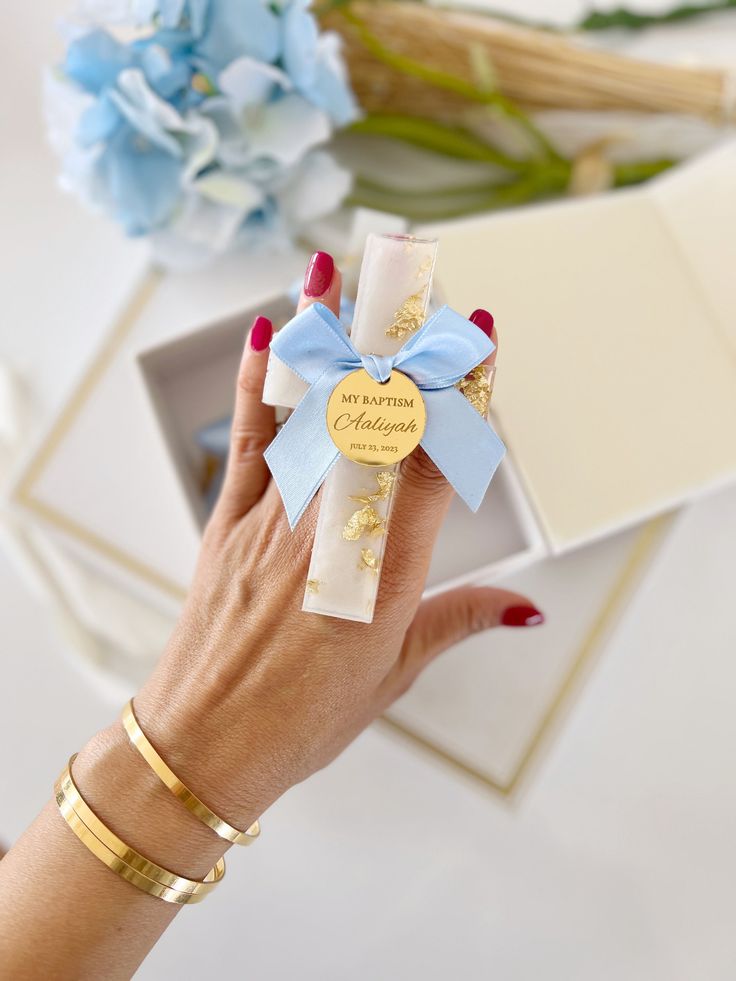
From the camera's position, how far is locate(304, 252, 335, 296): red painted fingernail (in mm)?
513

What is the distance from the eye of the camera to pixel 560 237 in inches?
31.2

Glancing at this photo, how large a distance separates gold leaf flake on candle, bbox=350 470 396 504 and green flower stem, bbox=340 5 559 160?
0.57 metres

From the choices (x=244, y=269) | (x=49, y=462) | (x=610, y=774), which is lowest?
(x=610, y=774)

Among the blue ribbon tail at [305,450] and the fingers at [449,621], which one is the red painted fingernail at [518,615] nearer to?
the fingers at [449,621]

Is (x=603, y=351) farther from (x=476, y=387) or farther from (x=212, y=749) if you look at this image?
(x=212, y=749)

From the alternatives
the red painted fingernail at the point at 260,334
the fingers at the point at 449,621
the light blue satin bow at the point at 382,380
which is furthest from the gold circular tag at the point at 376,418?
the fingers at the point at 449,621

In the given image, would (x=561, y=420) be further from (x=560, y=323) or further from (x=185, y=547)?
(x=185, y=547)

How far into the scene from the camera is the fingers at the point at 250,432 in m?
0.56

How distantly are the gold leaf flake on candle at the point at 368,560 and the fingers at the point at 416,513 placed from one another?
0.04 m

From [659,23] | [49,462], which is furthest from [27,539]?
[659,23]

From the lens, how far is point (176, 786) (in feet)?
1.77

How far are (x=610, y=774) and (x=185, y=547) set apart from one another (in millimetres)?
571

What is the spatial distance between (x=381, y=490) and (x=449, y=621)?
23 centimetres

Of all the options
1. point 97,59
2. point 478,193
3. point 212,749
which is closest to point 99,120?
point 97,59
